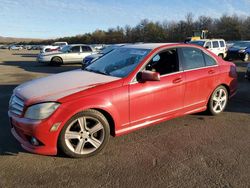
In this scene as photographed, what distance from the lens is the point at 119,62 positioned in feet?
16.4

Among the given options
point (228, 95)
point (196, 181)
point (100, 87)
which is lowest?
point (196, 181)

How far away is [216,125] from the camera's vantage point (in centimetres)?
538

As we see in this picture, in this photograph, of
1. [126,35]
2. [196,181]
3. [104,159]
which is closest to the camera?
[196,181]

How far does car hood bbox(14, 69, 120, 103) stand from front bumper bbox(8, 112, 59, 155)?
0.31 metres

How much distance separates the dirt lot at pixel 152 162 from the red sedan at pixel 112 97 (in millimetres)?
269

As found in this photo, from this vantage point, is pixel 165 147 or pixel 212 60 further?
pixel 212 60

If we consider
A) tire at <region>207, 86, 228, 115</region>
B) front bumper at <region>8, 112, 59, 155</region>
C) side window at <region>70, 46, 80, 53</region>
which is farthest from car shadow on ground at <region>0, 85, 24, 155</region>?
side window at <region>70, 46, 80, 53</region>

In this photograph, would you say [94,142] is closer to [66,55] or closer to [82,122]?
[82,122]

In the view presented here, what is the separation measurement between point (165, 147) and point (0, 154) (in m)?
2.50

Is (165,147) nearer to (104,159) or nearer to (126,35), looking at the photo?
(104,159)

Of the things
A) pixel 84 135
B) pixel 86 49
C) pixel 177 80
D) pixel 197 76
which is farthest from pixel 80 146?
pixel 86 49

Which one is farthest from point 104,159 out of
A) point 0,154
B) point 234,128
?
point 234,128

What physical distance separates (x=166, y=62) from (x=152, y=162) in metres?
2.00

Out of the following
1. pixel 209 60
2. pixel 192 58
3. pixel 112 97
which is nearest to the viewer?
pixel 112 97
